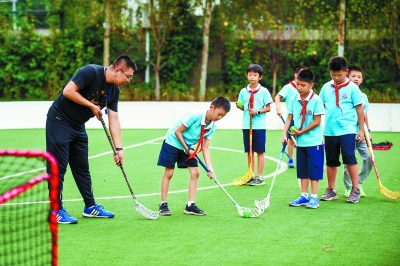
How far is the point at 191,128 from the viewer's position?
7.55m

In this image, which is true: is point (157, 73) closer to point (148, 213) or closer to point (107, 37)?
point (107, 37)

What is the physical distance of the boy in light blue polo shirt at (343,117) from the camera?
27.2 feet

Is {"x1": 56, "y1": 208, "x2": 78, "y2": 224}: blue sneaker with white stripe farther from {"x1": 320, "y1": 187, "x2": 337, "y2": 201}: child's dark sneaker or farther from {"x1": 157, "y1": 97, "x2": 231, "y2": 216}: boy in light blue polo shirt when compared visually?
{"x1": 320, "y1": 187, "x2": 337, "y2": 201}: child's dark sneaker

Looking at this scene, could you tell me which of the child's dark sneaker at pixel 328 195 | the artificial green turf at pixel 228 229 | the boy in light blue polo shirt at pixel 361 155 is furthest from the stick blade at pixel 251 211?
the boy in light blue polo shirt at pixel 361 155

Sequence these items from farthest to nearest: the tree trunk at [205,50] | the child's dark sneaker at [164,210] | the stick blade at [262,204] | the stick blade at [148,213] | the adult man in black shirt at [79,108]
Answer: the tree trunk at [205,50] → the stick blade at [262,204] → the child's dark sneaker at [164,210] → the stick blade at [148,213] → the adult man in black shirt at [79,108]

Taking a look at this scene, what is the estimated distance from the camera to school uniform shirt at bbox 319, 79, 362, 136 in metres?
8.30

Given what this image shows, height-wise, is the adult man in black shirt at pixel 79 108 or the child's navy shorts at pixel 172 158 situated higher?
the adult man in black shirt at pixel 79 108

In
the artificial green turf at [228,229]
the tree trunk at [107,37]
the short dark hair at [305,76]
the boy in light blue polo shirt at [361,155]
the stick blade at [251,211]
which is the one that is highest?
the tree trunk at [107,37]

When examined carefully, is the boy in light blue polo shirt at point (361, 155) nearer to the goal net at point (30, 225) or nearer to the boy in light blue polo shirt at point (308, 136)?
the boy in light blue polo shirt at point (308, 136)

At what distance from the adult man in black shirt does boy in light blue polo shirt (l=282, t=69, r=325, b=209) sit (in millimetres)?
2008

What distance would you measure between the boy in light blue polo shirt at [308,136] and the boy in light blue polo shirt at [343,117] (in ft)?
1.00

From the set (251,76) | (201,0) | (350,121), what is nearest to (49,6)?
(201,0)

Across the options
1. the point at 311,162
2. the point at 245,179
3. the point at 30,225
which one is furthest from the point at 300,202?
the point at 30,225

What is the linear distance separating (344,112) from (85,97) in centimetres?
303
